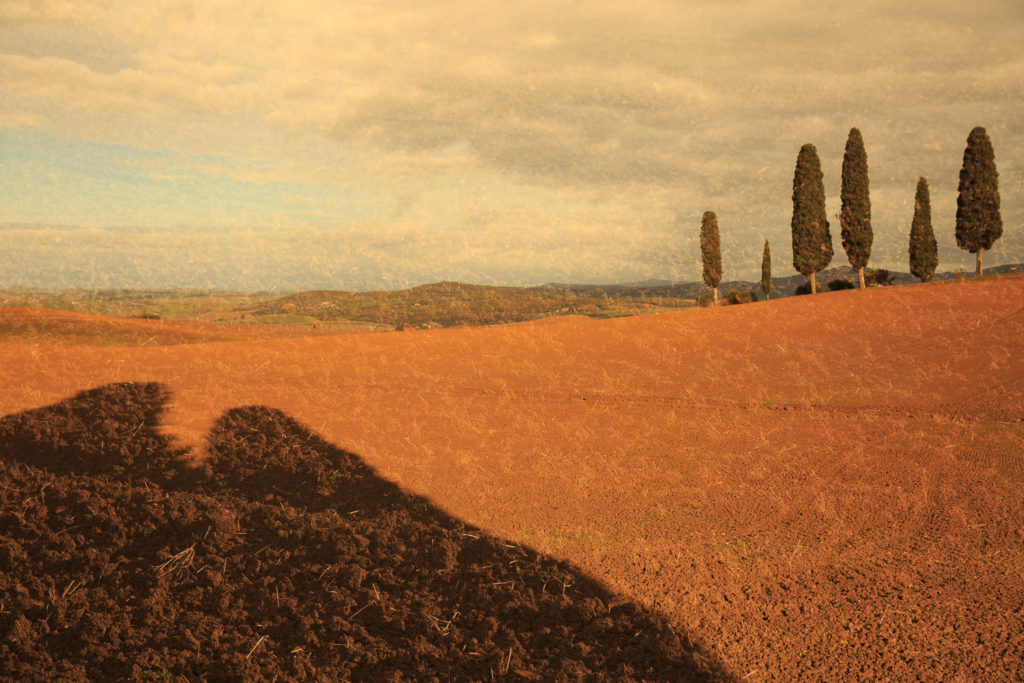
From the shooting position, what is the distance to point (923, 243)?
41.5 meters

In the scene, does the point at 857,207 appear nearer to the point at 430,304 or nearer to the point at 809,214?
the point at 809,214

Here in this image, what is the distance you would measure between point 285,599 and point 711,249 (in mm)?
42417

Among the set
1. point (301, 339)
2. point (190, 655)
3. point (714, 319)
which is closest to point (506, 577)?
point (190, 655)

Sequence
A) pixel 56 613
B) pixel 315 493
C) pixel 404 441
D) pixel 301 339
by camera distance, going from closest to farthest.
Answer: pixel 56 613
pixel 315 493
pixel 404 441
pixel 301 339

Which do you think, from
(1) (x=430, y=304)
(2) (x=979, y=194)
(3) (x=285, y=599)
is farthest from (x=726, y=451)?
(1) (x=430, y=304)

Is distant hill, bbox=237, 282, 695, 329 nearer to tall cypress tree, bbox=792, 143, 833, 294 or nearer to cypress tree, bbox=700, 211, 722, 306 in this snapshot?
cypress tree, bbox=700, 211, 722, 306

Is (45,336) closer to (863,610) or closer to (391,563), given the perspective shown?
(391,563)

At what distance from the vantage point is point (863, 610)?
Result: 645 centimetres

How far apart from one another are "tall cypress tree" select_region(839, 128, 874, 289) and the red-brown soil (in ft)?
54.5

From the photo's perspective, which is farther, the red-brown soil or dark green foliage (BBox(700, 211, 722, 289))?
dark green foliage (BBox(700, 211, 722, 289))

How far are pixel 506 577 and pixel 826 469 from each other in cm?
587

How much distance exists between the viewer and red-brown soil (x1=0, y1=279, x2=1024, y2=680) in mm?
6410

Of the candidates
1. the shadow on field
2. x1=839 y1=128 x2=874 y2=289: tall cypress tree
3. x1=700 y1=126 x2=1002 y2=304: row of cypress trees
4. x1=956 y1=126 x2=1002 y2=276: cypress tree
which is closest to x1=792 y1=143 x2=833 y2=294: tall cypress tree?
x1=700 y1=126 x2=1002 y2=304: row of cypress trees

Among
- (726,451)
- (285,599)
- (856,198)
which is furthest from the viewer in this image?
(856,198)
